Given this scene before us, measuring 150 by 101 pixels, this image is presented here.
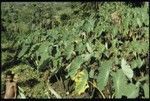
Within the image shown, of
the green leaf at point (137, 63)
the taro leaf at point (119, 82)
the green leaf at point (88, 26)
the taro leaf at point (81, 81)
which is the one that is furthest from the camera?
the green leaf at point (88, 26)

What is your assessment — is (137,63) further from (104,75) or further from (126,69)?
(104,75)

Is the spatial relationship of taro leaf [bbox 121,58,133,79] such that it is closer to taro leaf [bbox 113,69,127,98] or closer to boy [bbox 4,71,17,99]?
taro leaf [bbox 113,69,127,98]

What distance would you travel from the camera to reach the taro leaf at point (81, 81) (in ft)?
17.1

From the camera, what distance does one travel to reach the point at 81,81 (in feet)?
17.2

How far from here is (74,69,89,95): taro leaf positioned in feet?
17.1

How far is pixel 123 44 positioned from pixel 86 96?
92 centimetres

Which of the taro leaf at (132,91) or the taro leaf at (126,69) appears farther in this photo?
the taro leaf at (126,69)

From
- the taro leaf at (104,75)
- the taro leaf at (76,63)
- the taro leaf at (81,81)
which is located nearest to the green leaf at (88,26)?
the taro leaf at (81,81)

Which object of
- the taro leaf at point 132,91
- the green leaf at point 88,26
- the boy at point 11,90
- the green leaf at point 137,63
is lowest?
the boy at point 11,90

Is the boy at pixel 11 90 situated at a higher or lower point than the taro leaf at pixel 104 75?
lower

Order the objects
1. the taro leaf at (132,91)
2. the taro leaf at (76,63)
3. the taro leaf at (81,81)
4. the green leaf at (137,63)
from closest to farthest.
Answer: the taro leaf at (132,91)
the green leaf at (137,63)
the taro leaf at (76,63)
the taro leaf at (81,81)

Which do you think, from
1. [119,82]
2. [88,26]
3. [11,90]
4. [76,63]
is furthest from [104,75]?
[88,26]

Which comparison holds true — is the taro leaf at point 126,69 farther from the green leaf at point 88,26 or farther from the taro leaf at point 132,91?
the green leaf at point 88,26

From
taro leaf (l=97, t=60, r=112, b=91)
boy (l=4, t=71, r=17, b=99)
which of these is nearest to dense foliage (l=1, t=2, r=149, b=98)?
taro leaf (l=97, t=60, r=112, b=91)
